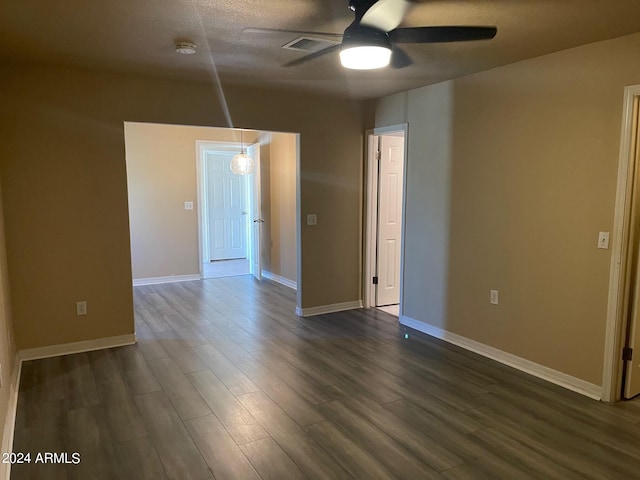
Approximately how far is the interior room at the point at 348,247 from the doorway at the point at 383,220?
4 centimetres

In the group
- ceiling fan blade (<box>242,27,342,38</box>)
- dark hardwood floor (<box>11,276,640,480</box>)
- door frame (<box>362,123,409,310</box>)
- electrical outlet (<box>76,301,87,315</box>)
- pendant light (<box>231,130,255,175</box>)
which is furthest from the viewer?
pendant light (<box>231,130,255,175</box>)

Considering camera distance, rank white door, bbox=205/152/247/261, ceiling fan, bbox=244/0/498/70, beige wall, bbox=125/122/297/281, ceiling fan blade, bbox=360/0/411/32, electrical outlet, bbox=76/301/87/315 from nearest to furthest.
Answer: ceiling fan blade, bbox=360/0/411/32, ceiling fan, bbox=244/0/498/70, electrical outlet, bbox=76/301/87/315, beige wall, bbox=125/122/297/281, white door, bbox=205/152/247/261

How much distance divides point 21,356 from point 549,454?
3.83 m

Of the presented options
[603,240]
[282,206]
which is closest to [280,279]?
[282,206]

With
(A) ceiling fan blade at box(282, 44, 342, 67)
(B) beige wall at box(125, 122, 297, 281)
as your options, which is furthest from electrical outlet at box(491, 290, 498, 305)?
(B) beige wall at box(125, 122, 297, 281)

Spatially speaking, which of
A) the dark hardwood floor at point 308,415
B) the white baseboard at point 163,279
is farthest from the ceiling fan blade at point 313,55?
the white baseboard at point 163,279

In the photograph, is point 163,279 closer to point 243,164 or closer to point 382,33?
point 243,164

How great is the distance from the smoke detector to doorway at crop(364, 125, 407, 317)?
8.00ft

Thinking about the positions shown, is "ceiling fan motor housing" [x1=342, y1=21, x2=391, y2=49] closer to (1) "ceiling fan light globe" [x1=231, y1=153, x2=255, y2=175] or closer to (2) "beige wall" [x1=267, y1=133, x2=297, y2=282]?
(2) "beige wall" [x1=267, y1=133, x2=297, y2=282]

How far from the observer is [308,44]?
9.57ft

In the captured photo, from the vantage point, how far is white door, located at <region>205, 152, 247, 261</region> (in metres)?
8.16

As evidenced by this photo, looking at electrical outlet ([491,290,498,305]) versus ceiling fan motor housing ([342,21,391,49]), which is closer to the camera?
ceiling fan motor housing ([342,21,391,49])

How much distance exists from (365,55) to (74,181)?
8.93 ft

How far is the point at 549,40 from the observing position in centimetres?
284
